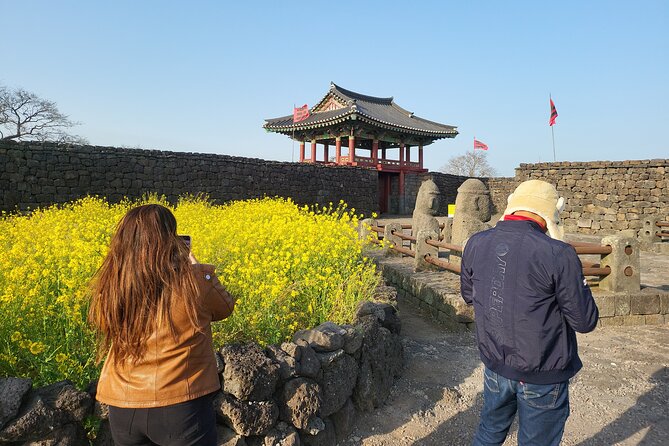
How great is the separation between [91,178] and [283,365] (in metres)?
11.6

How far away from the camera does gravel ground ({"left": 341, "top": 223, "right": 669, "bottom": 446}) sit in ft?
8.69

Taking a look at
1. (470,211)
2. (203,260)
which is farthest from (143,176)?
(203,260)

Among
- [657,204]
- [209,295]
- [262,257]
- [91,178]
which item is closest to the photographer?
[209,295]

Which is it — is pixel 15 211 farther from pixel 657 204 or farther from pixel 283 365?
pixel 657 204

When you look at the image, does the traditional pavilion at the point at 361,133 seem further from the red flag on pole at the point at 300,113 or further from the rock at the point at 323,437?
the rock at the point at 323,437

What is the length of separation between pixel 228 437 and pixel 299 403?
1.37 ft

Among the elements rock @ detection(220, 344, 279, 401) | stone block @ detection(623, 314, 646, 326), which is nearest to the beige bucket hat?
rock @ detection(220, 344, 279, 401)

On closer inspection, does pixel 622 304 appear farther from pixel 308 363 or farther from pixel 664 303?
pixel 308 363

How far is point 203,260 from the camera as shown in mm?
3664

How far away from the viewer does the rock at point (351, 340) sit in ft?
9.02

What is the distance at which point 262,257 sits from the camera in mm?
4039

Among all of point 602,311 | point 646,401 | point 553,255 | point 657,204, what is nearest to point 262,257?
point 553,255

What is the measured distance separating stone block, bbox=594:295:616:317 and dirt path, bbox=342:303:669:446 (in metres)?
0.33

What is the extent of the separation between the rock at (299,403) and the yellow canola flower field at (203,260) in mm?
436
